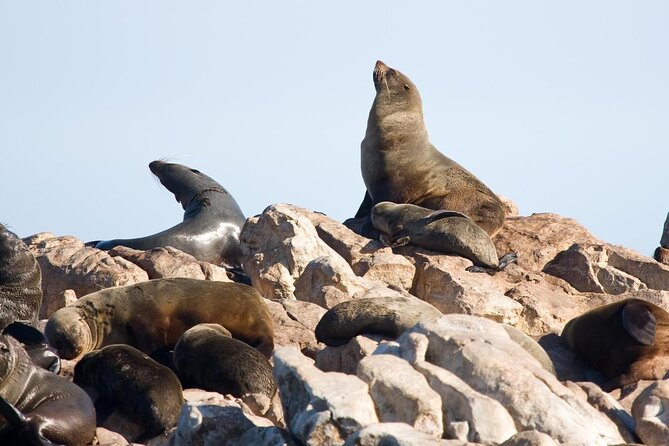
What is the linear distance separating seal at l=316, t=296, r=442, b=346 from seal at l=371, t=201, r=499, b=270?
3684mm

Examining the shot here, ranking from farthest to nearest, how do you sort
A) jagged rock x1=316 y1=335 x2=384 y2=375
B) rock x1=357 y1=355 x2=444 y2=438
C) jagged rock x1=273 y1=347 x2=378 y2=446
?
jagged rock x1=316 y1=335 x2=384 y2=375, rock x1=357 y1=355 x2=444 y2=438, jagged rock x1=273 y1=347 x2=378 y2=446

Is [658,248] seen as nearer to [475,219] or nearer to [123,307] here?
[475,219]

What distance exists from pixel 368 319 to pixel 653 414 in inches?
122

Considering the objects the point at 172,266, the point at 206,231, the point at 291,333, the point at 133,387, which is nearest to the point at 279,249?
the point at 172,266

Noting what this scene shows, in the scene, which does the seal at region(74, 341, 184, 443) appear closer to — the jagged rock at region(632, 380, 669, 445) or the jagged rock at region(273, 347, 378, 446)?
the jagged rock at region(273, 347, 378, 446)

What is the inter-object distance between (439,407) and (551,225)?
30.5 ft

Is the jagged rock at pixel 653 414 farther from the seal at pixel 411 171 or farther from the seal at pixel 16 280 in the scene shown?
the seal at pixel 411 171

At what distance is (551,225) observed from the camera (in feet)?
52.6

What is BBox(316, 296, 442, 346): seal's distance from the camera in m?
10.2

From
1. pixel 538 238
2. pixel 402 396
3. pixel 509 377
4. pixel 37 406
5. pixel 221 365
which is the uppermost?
pixel 538 238

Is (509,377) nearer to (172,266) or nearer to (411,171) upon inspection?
(172,266)

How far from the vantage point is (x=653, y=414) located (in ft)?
25.1

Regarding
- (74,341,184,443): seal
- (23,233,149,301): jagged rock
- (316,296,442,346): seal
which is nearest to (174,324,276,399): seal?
(74,341,184,443): seal

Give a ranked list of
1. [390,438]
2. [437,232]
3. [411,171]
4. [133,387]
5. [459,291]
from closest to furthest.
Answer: [390,438] → [133,387] → [459,291] → [437,232] → [411,171]
